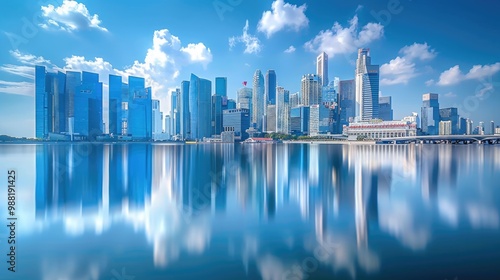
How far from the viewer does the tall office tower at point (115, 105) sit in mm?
98750

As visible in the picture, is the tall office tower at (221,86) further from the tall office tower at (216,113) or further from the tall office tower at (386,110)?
the tall office tower at (386,110)

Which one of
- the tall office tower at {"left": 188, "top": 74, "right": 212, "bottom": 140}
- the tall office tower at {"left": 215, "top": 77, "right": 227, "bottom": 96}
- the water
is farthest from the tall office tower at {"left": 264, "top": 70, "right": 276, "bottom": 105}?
the water

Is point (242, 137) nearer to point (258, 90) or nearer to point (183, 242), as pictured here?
point (258, 90)

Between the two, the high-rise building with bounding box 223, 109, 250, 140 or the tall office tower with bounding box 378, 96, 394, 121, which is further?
the tall office tower with bounding box 378, 96, 394, 121

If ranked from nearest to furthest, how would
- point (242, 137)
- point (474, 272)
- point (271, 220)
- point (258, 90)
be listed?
point (474, 272), point (271, 220), point (242, 137), point (258, 90)

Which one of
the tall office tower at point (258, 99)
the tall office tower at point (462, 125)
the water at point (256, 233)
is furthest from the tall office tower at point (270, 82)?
the water at point (256, 233)

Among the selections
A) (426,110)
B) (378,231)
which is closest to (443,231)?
(378,231)

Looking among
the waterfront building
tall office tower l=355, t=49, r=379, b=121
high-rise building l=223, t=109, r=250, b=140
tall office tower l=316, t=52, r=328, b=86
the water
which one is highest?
tall office tower l=316, t=52, r=328, b=86

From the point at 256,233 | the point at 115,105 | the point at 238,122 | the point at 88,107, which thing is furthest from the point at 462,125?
the point at 88,107

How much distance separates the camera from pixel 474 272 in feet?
12.0

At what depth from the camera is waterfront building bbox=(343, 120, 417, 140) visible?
7681 centimetres

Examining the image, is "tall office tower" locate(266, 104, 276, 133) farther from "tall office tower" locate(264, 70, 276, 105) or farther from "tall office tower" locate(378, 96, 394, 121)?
"tall office tower" locate(378, 96, 394, 121)

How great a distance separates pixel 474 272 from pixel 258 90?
483 feet

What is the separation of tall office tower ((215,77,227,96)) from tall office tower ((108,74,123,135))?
53.3 metres
